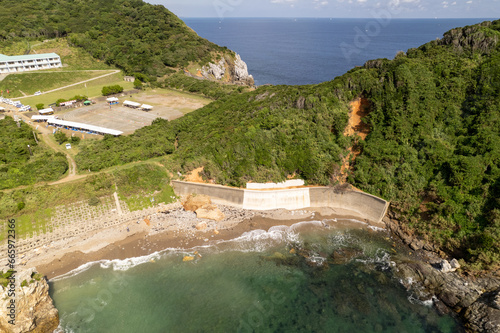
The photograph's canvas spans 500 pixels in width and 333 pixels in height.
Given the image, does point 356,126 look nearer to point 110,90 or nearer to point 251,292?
point 251,292

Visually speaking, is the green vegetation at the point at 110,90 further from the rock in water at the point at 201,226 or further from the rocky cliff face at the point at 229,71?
the rock in water at the point at 201,226

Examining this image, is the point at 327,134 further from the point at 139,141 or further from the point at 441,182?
the point at 139,141

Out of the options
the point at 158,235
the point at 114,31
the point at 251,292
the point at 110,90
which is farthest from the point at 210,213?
the point at 114,31

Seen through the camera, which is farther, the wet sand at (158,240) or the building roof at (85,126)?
the building roof at (85,126)

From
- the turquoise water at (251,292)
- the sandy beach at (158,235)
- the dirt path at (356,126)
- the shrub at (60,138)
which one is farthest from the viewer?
the shrub at (60,138)

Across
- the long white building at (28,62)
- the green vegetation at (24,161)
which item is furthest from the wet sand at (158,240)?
the long white building at (28,62)

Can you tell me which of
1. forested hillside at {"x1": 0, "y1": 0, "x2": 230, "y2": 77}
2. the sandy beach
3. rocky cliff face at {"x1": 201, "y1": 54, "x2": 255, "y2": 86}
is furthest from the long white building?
the sandy beach

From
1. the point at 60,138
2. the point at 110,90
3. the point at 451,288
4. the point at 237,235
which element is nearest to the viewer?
the point at 451,288
